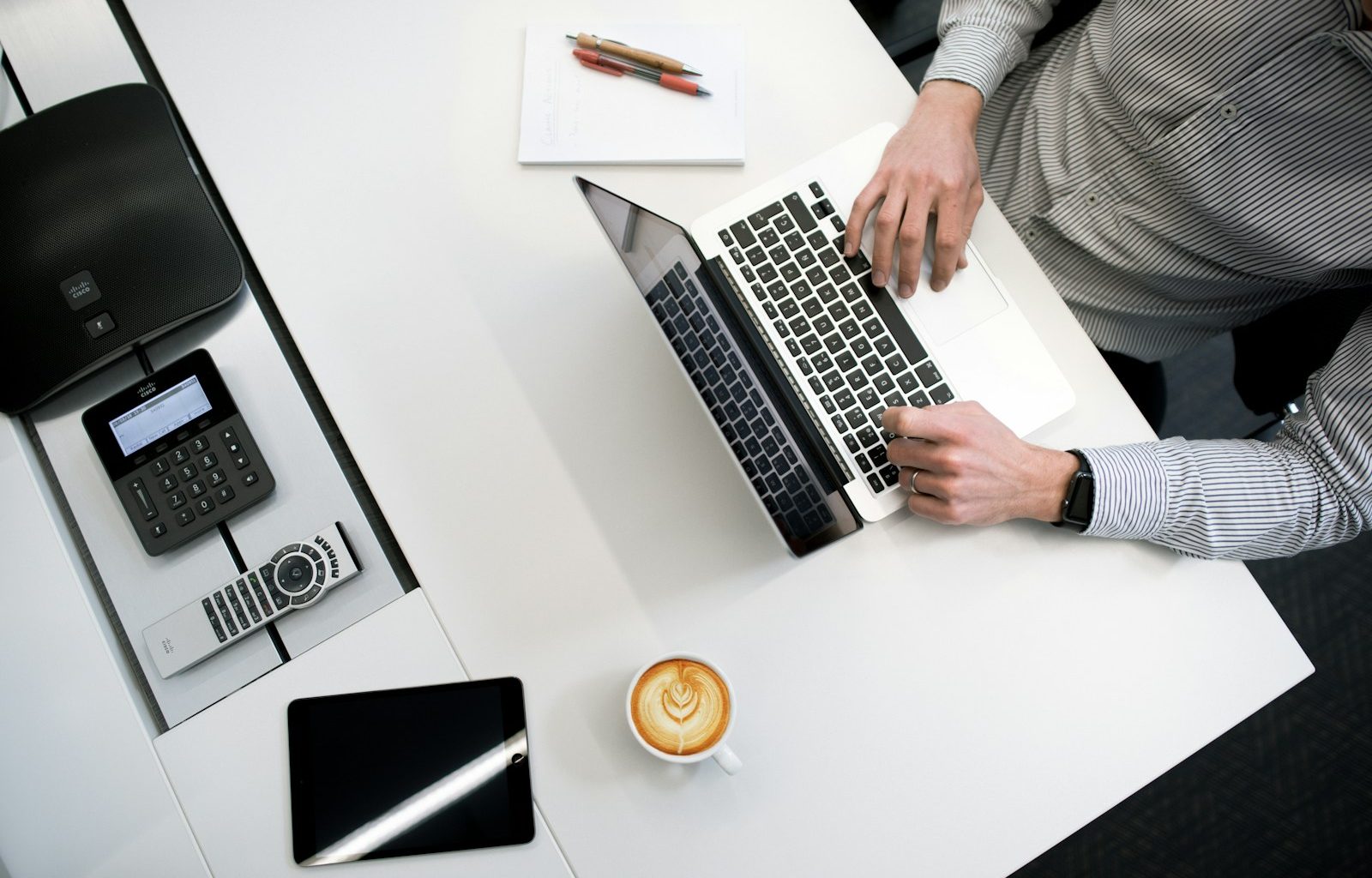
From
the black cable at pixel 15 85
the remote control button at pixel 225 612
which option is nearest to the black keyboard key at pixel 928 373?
the remote control button at pixel 225 612

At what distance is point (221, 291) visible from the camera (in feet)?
2.78

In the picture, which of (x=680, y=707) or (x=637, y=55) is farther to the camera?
(x=637, y=55)

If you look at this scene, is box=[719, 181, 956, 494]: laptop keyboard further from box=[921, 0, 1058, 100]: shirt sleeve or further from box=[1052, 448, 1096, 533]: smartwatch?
box=[921, 0, 1058, 100]: shirt sleeve

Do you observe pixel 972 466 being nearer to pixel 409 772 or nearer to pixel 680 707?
pixel 680 707

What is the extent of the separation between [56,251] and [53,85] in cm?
21

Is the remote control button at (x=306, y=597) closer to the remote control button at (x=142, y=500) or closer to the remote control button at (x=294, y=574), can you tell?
the remote control button at (x=294, y=574)

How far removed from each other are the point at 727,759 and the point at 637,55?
70 cm

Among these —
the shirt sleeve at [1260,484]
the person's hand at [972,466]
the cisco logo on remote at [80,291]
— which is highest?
the cisco logo on remote at [80,291]

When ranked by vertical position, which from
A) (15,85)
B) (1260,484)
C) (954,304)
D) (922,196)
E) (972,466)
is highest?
(15,85)

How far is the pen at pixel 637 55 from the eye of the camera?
0.87 meters

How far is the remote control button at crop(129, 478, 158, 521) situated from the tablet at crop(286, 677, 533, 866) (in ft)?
0.77

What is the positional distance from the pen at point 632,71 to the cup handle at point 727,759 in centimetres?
65

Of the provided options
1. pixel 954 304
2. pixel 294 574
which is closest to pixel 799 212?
pixel 954 304

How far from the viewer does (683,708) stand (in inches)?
28.4
